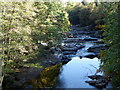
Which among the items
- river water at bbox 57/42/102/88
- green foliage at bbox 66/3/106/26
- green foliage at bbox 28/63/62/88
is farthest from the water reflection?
green foliage at bbox 66/3/106/26

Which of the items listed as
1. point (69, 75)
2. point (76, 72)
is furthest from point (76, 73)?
point (69, 75)

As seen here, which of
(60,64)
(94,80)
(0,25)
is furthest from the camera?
(60,64)

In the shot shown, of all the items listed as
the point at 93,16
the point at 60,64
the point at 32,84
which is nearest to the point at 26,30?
the point at 32,84

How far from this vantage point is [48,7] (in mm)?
20109

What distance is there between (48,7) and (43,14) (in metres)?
2.84

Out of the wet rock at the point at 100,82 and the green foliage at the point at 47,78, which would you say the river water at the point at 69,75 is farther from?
the wet rock at the point at 100,82

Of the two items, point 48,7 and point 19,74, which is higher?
point 48,7

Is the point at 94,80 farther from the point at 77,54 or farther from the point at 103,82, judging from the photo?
the point at 77,54

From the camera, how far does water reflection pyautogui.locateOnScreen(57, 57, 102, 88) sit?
11844mm

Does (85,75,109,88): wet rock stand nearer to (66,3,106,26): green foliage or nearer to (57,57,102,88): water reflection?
(57,57,102,88): water reflection

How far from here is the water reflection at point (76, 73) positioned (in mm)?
11844

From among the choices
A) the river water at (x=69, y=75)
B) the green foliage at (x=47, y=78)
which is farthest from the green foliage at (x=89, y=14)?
the green foliage at (x=47, y=78)

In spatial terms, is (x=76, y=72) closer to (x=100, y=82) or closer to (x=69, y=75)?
(x=69, y=75)

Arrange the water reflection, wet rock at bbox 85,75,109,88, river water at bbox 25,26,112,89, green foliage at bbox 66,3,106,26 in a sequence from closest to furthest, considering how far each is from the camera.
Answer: wet rock at bbox 85,75,109,88, river water at bbox 25,26,112,89, the water reflection, green foliage at bbox 66,3,106,26
